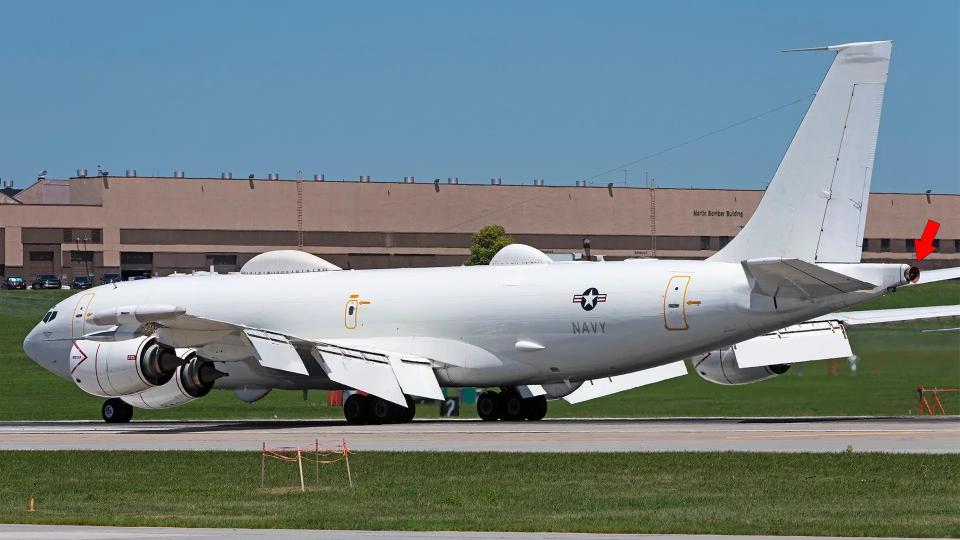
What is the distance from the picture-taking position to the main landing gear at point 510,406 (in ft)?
152

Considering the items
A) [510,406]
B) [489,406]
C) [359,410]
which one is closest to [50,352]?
[359,410]

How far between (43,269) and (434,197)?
1350 inches

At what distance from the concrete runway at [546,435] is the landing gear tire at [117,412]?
8.33 feet

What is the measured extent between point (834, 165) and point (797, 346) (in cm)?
665

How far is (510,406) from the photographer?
46250mm

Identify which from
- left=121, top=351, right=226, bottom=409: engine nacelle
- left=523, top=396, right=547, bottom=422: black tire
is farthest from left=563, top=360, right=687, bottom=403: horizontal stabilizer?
left=121, top=351, right=226, bottom=409: engine nacelle

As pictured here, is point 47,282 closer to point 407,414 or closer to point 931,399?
point 407,414

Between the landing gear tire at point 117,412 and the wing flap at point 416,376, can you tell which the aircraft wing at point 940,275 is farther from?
the landing gear tire at point 117,412

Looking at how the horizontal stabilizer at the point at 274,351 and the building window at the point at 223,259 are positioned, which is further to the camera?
the building window at the point at 223,259

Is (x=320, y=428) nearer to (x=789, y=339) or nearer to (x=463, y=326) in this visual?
(x=463, y=326)

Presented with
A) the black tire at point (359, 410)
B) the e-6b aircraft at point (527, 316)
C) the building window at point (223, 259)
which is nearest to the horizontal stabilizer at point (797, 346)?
the e-6b aircraft at point (527, 316)

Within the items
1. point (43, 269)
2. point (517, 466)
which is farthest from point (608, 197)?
point (517, 466)

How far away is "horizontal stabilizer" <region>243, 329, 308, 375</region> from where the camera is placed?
4206cm

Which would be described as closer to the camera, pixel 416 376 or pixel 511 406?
pixel 416 376
